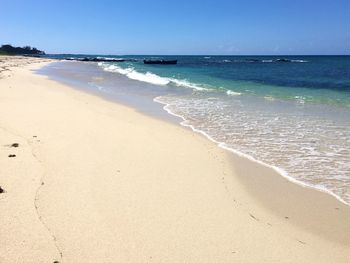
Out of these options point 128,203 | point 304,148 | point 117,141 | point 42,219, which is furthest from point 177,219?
point 304,148

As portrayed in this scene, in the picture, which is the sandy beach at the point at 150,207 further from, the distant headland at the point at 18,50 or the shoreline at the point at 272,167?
the distant headland at the point at 18,50

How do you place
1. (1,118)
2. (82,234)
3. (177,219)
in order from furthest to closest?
(1,118) < (177,219) < (82,234)

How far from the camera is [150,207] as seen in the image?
16.3ft

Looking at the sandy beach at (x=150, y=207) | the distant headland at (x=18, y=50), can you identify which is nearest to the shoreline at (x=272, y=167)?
the sandy beach at (x=150, y=207)

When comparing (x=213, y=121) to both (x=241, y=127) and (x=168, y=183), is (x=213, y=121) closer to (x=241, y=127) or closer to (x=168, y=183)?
(x=241, y=127)

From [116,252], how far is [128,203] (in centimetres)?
121

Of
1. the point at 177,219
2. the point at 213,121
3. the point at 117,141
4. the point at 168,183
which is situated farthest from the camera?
the point at 213,121

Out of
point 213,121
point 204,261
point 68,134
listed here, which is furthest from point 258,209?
point 213,121

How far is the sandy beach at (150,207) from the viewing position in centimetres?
396

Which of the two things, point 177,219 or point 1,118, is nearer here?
point 177,219

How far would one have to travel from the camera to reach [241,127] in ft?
35.3

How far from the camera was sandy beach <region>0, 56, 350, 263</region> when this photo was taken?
3955 millimetres

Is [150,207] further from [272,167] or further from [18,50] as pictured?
[18,50]

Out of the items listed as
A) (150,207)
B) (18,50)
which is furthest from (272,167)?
(18,50)
